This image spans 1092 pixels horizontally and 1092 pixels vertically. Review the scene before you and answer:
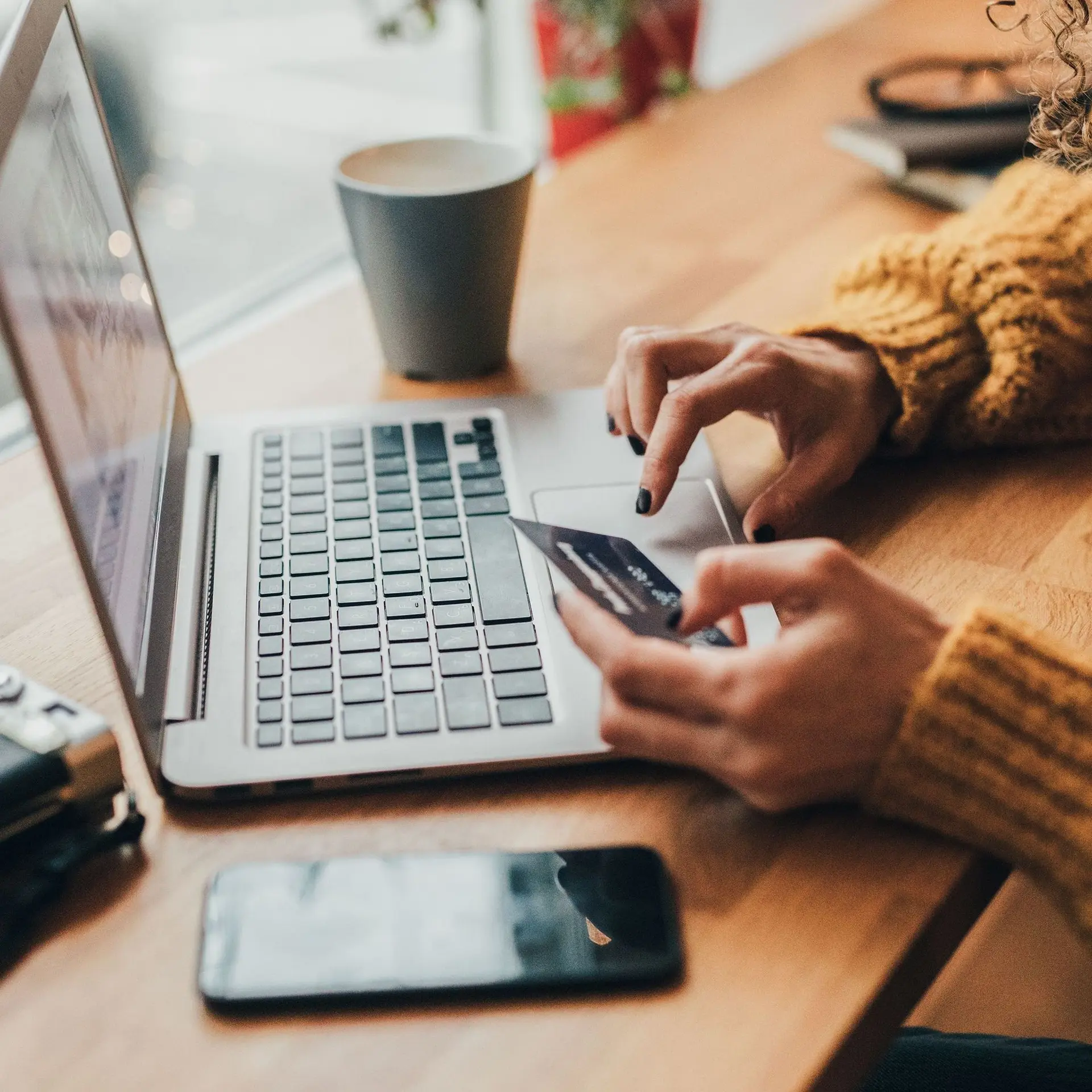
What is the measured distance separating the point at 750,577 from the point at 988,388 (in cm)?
32

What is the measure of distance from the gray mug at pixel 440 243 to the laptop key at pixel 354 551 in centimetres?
22

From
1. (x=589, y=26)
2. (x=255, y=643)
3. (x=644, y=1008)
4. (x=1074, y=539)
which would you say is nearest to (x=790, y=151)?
(x=589, y=26)

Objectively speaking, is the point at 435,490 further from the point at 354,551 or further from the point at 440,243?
the point at 440,243

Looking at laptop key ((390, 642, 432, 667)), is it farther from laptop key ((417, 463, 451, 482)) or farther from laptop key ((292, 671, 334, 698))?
laptop key ((417, 463, 451, 482))

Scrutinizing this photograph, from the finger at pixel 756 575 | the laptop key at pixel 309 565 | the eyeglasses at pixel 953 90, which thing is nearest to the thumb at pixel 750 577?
the finger at pixel 756 575

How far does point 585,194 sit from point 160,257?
73 centimetres

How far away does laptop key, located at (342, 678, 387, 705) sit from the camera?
1.66 feet

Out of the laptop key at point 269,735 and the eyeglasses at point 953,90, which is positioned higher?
the laptop key at point 269,735

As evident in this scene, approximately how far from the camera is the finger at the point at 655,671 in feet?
1.48

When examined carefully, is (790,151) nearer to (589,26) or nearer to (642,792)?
(589,26)

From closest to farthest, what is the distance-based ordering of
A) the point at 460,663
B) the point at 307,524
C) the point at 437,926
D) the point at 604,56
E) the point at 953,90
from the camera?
the point at 437,926 → the point at 460,663 → the point at 307,524 → the point at 953,90 → the point at 604,56

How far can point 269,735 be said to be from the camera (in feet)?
1.61

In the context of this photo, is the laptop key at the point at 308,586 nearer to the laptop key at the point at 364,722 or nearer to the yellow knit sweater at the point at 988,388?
the laptop key at the point at 364,722

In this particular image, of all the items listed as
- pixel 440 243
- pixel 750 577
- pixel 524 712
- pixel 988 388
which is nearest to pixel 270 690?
pixel 524 712
